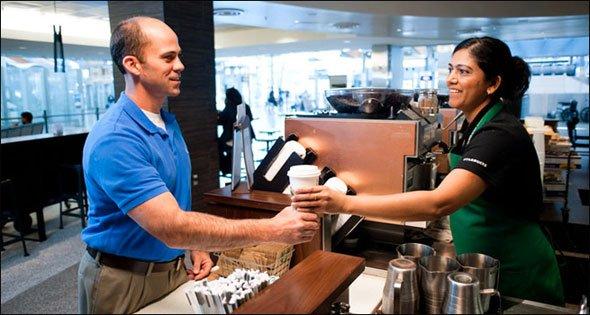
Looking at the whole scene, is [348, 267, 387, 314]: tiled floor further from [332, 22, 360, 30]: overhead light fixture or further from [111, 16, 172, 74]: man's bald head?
[332, 22, 360, 30]: overhead light fixture

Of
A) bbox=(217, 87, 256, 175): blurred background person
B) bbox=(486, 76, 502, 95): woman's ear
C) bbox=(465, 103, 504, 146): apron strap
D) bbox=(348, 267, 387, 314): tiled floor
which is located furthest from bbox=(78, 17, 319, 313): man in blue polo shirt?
bbox=(217, 87, 256, 175): blurred background person

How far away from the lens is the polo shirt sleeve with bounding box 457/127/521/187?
1.24 m

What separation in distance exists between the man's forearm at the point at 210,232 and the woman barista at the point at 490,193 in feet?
0.51

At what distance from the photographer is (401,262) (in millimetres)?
1057

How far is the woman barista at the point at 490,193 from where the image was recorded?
1248 mm

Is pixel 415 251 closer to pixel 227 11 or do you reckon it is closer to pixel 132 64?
pixel 132 64

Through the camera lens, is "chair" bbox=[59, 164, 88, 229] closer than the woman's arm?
No

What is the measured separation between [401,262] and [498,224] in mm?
503

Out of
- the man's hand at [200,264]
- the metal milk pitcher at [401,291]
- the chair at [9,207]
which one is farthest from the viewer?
the chair at [9,207]

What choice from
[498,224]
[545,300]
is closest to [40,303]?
[498,224]

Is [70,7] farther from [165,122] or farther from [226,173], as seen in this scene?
[165,122]

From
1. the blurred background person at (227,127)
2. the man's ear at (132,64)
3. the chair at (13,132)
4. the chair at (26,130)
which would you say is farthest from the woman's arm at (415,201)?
the chair at (26,130)

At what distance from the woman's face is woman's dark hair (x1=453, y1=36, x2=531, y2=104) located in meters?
0.02

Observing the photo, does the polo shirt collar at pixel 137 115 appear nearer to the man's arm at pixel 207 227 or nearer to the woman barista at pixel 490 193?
the man's arm at pixel 207 227
